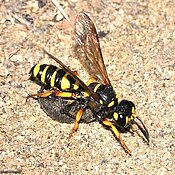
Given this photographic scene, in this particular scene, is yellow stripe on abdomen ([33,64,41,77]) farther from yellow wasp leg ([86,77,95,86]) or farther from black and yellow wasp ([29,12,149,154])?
yellow wasp leg ([86,77,95,86])

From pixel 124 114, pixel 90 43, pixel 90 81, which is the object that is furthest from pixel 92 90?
pixel 90 43

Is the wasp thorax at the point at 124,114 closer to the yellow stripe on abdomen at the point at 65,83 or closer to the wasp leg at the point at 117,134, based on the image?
the wasp leg at the point at 117,134

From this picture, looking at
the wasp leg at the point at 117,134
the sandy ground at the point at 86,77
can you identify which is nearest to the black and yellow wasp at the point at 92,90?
the wasp leg at the point at 117,134

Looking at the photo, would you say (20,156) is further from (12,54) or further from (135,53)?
(135,53)

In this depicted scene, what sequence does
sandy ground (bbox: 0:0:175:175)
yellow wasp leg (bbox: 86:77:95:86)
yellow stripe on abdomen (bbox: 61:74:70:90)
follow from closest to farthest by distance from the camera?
sandy ground (bbox: 0:0:175:175), yellow stripe on abdomen (bbox: 61:74:70:90), yellow wasp leg (bbox: 86:77:95:86)

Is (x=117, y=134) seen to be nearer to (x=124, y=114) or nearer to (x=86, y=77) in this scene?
(x=124, y=114)

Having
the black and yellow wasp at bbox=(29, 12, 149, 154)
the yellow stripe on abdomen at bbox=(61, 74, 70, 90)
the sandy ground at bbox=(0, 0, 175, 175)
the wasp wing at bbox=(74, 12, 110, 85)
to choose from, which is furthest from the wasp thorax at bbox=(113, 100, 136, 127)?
the yellow stripe on abdomen at bbox=(61, 74, 70, 90)

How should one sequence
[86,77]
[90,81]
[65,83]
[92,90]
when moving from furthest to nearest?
[86,77] → [90,81] → [65,83] → [92,90]

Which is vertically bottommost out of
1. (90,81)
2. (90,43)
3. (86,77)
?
(86,77)
